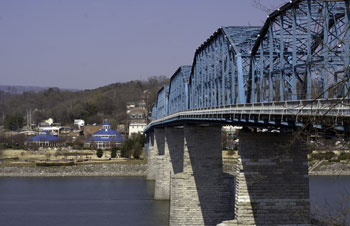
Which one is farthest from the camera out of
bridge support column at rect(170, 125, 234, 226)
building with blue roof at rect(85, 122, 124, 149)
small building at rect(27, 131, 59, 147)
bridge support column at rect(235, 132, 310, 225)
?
small building at rect(27, 131, 59, 147)

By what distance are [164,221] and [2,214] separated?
450 inches

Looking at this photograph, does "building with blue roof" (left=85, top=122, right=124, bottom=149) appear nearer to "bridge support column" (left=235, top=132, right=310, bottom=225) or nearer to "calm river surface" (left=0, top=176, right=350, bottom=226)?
"calm river surface" (left=0, top=176, right=350, bottom=226)

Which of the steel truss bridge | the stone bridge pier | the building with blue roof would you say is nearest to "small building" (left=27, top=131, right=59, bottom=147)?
the building with blue roof

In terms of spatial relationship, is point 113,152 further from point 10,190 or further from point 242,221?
point 242,221

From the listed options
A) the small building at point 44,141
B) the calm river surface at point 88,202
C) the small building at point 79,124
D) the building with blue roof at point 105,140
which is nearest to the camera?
the calm river surface at point 88,202

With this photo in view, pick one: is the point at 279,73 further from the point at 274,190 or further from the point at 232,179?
the point at 232,179

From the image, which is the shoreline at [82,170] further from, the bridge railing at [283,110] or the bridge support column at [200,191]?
the bridge railing at [283,110]

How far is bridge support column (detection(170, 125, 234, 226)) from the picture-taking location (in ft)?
115

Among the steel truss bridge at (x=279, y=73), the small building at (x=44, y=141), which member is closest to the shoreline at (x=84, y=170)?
the small building at (x=44, y=141)

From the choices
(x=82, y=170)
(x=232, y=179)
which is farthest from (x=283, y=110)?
(x=82, y=170)

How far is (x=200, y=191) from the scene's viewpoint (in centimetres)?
3538

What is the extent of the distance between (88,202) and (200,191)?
52.5 feet

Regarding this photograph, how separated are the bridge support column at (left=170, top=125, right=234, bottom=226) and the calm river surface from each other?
3.21 metres

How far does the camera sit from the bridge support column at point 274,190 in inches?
891
